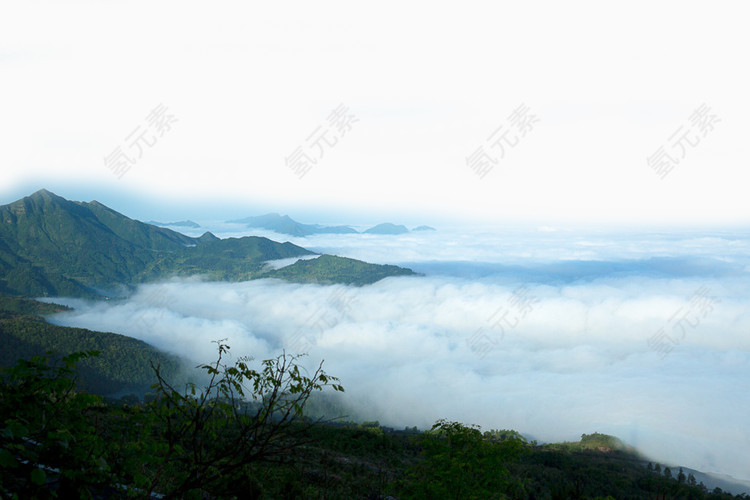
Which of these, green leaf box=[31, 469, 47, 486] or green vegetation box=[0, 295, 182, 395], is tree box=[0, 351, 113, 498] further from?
green vegetation box=[0, 295, 182, 395]

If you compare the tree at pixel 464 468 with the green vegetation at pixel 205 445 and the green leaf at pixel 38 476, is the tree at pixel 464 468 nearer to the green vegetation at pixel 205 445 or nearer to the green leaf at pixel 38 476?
the green vegetation at pixel 205 445

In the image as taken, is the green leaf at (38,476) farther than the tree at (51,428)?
No

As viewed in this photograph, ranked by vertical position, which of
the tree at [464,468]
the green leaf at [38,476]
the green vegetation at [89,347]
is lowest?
the green vegetation at [89,347]

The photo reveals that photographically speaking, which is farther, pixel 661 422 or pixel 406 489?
pixel 661 422

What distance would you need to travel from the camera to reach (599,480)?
5066 cm

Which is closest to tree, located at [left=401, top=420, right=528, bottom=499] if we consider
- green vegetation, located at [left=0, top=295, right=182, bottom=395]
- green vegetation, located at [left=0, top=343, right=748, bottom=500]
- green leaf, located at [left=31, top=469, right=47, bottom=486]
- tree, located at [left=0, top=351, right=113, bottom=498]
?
green vegetation, located at [left=0, top=343, right=748, bottom=500]

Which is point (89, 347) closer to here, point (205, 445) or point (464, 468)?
point (464, 468)

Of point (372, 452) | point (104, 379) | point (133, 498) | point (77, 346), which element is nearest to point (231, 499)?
point (133, 498)

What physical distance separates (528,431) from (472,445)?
631ft

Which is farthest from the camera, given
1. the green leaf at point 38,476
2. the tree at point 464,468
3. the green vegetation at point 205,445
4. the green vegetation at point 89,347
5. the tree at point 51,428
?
the green vegetation at point 89,347

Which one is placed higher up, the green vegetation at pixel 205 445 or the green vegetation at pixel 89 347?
the green vegetation at pixel 205 445

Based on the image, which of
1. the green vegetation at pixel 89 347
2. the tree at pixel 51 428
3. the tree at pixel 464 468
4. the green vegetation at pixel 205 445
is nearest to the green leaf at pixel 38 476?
the green vegetation at pixel 205 445

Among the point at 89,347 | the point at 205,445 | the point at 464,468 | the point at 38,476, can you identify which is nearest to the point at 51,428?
the point at 38,476

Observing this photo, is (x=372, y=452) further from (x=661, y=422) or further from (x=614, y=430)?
(x=661, y=422)
